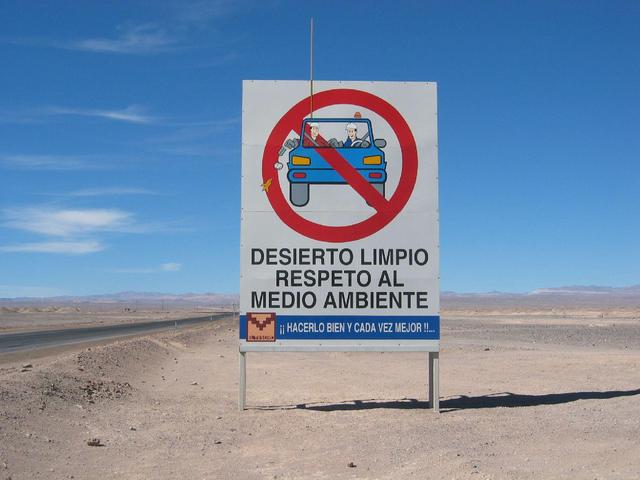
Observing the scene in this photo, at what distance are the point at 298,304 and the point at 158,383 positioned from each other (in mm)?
5695

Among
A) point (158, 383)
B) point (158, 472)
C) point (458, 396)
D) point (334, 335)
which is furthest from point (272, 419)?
point (158, 383)

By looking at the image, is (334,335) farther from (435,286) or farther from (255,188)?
(255,188)

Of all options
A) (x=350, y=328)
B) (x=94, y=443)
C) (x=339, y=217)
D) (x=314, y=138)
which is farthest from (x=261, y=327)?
(x=94, y=443)

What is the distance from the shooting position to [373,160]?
11.3m

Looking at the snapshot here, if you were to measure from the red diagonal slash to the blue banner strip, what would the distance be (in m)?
1.76

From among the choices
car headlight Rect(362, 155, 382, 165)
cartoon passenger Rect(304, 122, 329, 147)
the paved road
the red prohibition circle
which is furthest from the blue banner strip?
the paved road

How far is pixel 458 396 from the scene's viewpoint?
42.4ft

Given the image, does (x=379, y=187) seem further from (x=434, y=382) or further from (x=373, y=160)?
(x=434, y=382)

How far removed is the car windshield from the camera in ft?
37.0

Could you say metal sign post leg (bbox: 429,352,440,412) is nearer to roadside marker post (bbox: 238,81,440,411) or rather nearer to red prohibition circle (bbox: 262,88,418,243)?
roadside marker post (bbox: 238,81,440,411)

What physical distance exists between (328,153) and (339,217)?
3.34 feet

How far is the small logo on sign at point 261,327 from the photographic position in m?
11.0

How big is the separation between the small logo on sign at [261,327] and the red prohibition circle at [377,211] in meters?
1.41

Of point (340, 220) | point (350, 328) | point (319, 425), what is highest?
point (340, 220)
